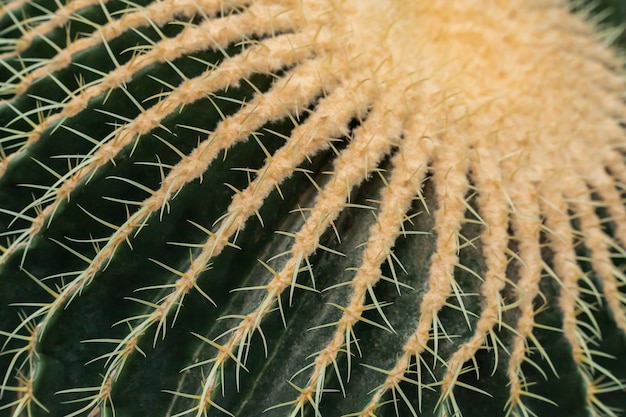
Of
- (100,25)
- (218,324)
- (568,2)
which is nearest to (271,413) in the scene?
(218,324)

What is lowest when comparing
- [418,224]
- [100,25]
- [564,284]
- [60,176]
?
[564,284]

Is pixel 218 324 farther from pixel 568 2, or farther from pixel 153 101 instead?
pixel 568 2

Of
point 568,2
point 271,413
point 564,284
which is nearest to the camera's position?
point 271,413

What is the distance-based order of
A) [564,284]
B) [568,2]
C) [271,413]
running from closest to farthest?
[271,413], [564,284], [568,2]

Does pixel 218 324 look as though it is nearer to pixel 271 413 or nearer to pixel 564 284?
pixel 271 413

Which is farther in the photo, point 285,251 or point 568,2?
point 568,2

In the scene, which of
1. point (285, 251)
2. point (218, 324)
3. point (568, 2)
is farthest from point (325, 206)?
point (568, 2)

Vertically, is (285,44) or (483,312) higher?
(285,44)
